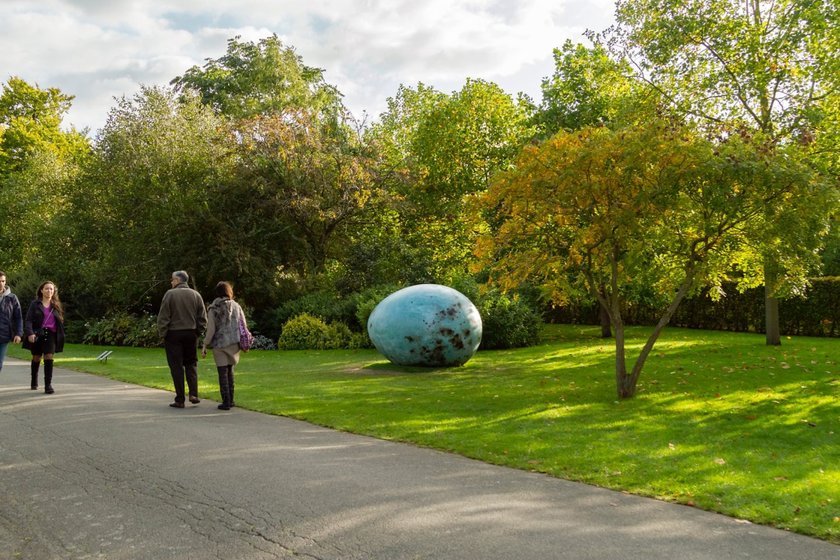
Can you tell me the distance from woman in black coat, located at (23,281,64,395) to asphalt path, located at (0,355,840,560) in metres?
3.93

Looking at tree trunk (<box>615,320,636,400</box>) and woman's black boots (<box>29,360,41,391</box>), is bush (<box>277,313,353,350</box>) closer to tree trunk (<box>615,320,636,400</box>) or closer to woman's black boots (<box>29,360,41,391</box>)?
woman's black boots (<box>29,360,41,391</box>)

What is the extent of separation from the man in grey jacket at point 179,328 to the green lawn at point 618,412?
49.7 inches

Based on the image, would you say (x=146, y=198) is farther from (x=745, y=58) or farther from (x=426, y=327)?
(x=745, y=58)

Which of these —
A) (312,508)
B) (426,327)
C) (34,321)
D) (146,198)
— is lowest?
(312,508)

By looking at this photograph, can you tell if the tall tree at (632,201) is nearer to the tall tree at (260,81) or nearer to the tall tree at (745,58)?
the tall tree at (745,58)

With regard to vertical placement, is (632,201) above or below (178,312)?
above

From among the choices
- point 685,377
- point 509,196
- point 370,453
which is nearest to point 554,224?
point 509,196

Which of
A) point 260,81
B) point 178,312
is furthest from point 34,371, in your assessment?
point 260,81

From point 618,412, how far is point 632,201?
3052mm

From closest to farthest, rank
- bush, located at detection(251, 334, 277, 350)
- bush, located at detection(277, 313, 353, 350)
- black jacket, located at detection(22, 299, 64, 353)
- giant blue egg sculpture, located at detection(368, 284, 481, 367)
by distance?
black jacket, located at detection(22, 299, 64, 353) → giant blue egg sculpture, located at detection(368, 284, 481, 367) → bush, located at detection(277, 313, 353, 350) → bush, located at detection(251, 334, 277, 350)

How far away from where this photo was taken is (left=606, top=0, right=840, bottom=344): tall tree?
17.0 metres

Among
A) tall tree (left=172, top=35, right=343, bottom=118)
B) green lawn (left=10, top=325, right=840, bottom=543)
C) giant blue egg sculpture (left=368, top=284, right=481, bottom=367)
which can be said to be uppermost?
tall tree (left=172, top=35, right=343, bottom=118)

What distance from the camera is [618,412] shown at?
9.80 meters

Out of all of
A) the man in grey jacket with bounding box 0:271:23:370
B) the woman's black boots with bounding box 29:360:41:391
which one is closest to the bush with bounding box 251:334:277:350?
the woman's black boots with bounding box 29:360:41:391
